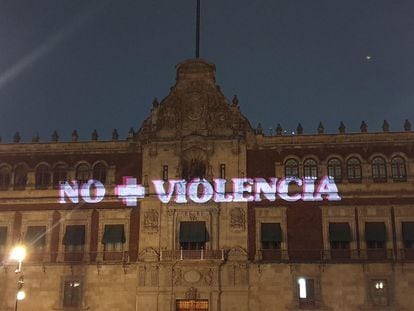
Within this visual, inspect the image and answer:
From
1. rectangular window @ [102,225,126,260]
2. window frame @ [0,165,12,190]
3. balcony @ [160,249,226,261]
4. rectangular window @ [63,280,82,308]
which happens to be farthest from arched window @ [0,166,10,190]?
balcony @ [160,249,226,261]

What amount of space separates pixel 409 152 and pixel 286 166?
8936 millimetres

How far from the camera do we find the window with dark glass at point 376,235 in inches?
1730

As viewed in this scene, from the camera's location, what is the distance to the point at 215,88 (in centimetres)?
4844

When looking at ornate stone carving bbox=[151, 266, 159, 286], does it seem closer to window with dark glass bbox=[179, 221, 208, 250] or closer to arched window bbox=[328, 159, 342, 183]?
window with dark glass bbox=[179, 221, 208, 250]

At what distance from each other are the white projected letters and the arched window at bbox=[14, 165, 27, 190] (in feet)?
25.2

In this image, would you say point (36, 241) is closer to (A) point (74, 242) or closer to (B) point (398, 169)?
(A) point (74, 242)

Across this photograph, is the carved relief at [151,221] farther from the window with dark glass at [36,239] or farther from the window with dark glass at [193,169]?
the window with dark glass at [36,239]

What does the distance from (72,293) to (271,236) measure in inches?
592

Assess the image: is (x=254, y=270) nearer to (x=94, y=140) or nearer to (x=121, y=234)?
(x=121, y=234)

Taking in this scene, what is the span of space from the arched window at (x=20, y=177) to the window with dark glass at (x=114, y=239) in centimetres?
801

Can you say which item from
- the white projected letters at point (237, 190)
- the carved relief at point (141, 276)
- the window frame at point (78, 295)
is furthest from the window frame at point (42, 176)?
the carved relief at point (141, 276)

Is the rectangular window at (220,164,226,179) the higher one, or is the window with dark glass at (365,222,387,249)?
the rectangular window at (220,164,226,179)

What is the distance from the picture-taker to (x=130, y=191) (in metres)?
47.0

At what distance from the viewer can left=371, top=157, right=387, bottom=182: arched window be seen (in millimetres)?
45344
